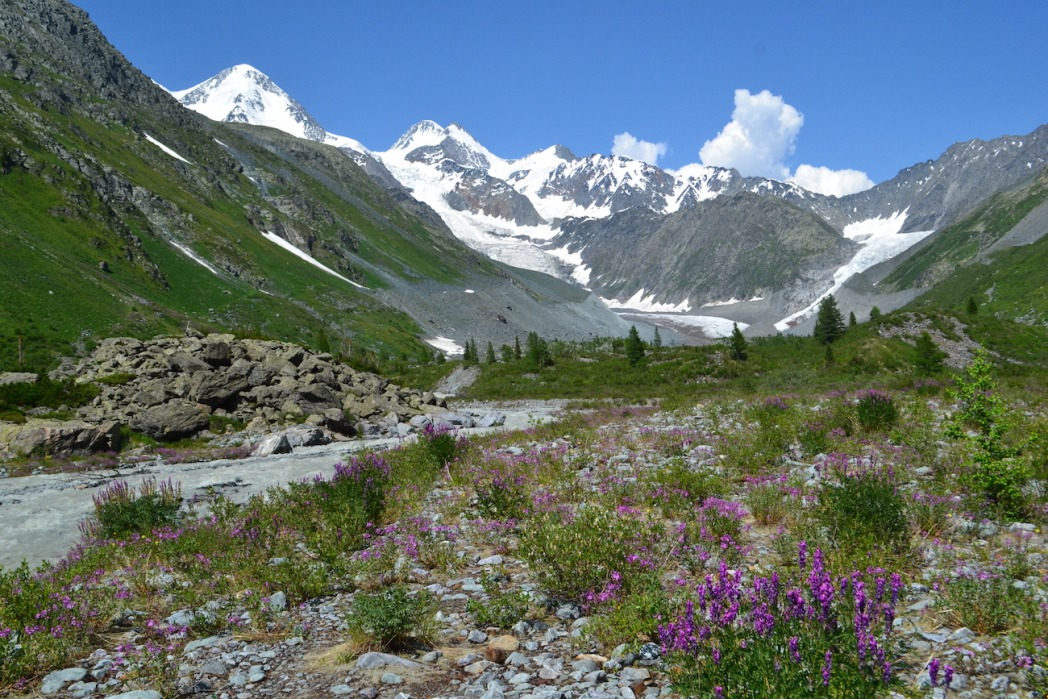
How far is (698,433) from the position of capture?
60.7 ft

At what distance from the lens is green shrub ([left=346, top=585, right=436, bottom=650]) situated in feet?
21.6

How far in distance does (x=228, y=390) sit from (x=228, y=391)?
3.7 inches

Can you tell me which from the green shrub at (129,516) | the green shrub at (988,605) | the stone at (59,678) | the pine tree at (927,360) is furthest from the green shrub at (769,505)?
the pine tree at (927,360)

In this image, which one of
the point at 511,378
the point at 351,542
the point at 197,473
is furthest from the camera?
the point at 511,378

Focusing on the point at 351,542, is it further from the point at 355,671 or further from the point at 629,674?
the point at 629,674

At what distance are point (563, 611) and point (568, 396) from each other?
181 ft

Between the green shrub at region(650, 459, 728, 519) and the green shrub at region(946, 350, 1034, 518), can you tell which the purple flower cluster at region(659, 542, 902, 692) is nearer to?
the green shrub at region(650, 459, 728, 519)

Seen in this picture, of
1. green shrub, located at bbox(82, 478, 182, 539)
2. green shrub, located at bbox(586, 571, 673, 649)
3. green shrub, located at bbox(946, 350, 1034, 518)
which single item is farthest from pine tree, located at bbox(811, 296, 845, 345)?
green shrub, located at bbox(586, 571, 673, 649)

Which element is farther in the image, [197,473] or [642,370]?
[642,370]

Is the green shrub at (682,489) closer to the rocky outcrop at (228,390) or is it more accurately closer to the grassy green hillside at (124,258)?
the rocky outcrop at (228,390)

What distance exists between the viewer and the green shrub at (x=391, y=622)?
6.59m

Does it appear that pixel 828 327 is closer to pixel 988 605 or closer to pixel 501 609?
pixel 988 605

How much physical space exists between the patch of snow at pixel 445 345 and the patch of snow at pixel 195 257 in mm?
58450

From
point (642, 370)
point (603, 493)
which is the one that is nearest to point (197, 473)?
point (603, 493)
